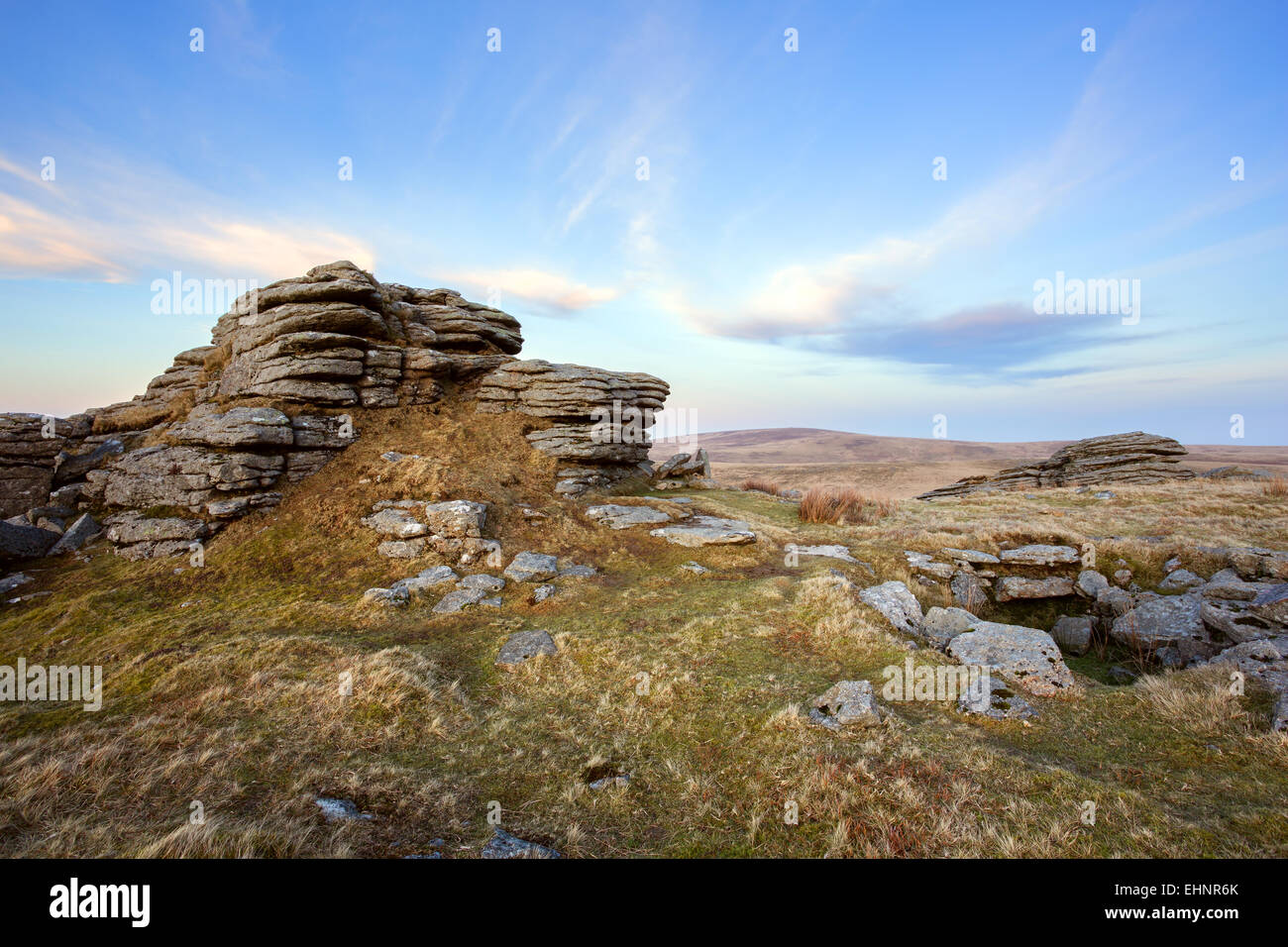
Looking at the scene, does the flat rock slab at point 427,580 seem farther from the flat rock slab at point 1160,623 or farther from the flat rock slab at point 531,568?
the flat rock slab at point 1160,623

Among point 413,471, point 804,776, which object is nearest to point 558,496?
point 413,471

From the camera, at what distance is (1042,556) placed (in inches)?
604

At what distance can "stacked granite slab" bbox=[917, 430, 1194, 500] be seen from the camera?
33.7 meters

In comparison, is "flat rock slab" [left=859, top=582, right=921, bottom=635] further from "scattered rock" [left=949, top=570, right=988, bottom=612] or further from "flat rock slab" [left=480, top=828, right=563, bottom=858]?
"flat rock slab" [left=480, top=828, right=563, bottom=858]

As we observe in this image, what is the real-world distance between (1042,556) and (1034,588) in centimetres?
139

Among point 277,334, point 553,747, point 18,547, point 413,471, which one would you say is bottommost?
point 553,747

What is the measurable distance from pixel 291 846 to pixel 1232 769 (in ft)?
34.5

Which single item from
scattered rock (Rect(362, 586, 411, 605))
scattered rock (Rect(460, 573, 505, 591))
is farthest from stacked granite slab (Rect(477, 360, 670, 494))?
scattered rock (Rect(362, 586, 411, 605))

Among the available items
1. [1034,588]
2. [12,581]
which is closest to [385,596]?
[12,581]

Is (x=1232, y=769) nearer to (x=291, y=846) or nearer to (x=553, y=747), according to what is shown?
(x=553, y=747)

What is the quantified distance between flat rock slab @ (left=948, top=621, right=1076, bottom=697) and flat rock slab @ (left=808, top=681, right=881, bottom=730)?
2.84 meters

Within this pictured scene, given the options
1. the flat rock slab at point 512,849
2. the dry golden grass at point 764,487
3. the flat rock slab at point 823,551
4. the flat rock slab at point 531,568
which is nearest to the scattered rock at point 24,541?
the flat rock slab at point 531,568

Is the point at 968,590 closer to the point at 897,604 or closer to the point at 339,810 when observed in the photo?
the point at 897,604
